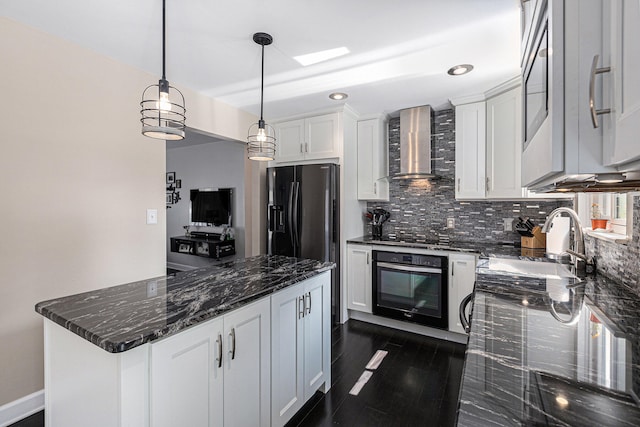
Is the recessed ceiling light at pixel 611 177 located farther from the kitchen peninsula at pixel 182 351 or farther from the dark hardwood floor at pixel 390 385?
the dark hardwood floor at pixel 390 385

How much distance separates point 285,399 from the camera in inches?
64.7

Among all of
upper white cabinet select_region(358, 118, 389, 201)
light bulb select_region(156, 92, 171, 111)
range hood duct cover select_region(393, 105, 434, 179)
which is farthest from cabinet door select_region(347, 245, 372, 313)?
light bulb select_region(156, 92, 171, 111)

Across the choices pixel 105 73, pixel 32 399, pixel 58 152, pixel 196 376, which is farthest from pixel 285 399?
pixel 105 73

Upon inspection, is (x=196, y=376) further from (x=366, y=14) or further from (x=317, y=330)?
(x=366, y=14)

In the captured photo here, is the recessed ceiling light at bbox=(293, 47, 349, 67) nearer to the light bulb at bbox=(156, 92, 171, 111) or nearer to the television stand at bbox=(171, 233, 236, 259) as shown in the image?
the light bulb at bbox=(156, 92, 171, 111)

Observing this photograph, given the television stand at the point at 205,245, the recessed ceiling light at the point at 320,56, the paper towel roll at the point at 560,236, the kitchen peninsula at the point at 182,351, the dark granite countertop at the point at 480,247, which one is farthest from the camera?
the television stand at the point at 205,245

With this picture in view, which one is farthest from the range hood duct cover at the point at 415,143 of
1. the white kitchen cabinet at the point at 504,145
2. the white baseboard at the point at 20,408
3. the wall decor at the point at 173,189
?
the wall decor at the point at 173,189

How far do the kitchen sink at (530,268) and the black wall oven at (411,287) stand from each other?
2.35ft

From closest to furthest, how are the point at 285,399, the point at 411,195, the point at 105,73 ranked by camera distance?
the point at 285,399, the point at 105,73, the point at 411,195

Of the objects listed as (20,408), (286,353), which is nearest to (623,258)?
(286,353)

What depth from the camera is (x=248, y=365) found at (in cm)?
139

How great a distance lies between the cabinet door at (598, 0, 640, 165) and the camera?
1.64 ft

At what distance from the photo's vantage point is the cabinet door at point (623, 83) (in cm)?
50

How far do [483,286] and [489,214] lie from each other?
1991mm
